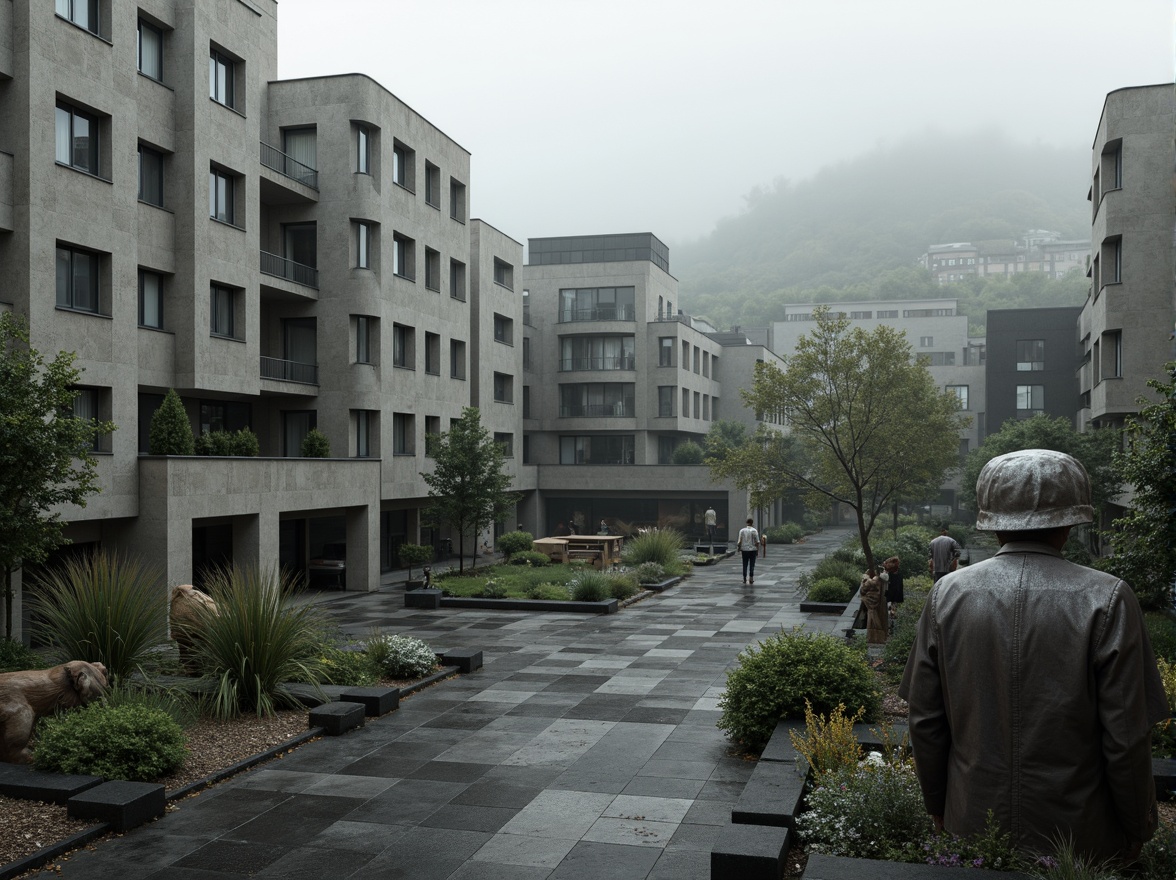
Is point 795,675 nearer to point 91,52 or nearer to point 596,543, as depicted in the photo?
point 91,52

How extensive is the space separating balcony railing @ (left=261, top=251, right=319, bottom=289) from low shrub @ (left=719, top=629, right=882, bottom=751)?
948 inches

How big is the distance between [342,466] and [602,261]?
31.9 metres

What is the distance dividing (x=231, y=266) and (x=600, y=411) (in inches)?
1265

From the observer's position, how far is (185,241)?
24891mm

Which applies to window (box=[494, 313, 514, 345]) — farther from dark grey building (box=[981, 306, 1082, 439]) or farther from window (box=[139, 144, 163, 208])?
dark grey building (box=[981, 306, 1082, 439])

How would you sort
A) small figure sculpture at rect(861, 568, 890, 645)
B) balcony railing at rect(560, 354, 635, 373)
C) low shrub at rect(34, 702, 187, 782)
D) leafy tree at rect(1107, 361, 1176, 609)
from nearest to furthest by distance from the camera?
low shrub at rect(34, 702, 187, 782)
leafy tree at rect(1107, 361, 1176, 609)
small figure sculpture at rect(861, 568, 890, 645)
balcony railing at rect(560, 354, 635, 373)

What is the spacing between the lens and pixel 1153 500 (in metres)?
12.7

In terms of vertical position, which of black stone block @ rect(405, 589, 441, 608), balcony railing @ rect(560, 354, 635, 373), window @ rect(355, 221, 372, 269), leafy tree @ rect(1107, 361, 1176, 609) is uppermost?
window @ rect(355, 221, 372, 269)

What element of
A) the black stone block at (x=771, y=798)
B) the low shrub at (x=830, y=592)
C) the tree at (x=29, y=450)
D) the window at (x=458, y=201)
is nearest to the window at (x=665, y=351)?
the window at (x=458, y=201)

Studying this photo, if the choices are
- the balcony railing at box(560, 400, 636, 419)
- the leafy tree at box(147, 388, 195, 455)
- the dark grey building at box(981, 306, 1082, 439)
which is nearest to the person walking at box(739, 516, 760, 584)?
the leafy tree at box(147, 388, 195, 455)

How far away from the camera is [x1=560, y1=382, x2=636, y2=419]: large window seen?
57.0 m

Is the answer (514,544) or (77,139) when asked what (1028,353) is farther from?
(77,139)

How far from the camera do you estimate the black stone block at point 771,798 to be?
745cm

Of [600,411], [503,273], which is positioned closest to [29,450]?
[503,273]
